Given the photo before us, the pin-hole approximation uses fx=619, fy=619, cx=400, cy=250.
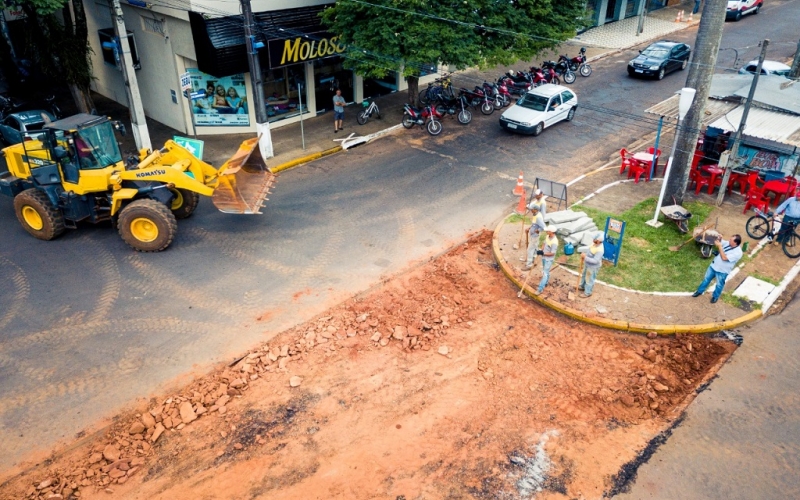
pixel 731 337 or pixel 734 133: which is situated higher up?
pixel 734 133

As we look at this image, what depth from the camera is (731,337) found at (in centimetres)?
1250

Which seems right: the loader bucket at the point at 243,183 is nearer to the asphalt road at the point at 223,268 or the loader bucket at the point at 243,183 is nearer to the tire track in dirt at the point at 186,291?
the asphalt road at the point at 223,268

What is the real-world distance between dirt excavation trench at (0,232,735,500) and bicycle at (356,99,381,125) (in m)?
11.5

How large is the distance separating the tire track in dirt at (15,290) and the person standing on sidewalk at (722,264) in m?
14.7

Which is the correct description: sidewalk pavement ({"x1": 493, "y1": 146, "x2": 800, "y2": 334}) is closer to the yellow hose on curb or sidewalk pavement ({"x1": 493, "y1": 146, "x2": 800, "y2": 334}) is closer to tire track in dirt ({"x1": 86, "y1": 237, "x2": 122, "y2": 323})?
the yellow hose on curb

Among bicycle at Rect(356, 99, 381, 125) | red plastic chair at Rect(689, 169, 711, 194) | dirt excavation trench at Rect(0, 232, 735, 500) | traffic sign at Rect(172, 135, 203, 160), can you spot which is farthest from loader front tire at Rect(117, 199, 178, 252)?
red plastic chair at Rect(689, 169, 711, 194)

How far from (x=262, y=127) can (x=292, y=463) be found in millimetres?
13240

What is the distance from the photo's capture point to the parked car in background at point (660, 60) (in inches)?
1107

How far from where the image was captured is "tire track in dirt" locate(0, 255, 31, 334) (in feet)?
42.7

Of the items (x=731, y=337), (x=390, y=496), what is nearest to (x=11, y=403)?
(x=390, y=496)

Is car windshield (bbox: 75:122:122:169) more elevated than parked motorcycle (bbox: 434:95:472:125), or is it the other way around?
car windshield (bbox: 75:122:122:169)

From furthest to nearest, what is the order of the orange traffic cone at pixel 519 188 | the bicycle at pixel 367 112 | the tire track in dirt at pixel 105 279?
the bicycle at pixel 367 112 < the orange traffic cone at pixel 519 188 < the tire track in dirt at pixel 105 279

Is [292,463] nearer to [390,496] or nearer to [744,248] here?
[390,496]

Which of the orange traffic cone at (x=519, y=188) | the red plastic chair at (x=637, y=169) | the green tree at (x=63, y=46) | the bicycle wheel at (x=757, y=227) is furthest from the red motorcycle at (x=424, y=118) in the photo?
the green tree at (x=63, y=46)
